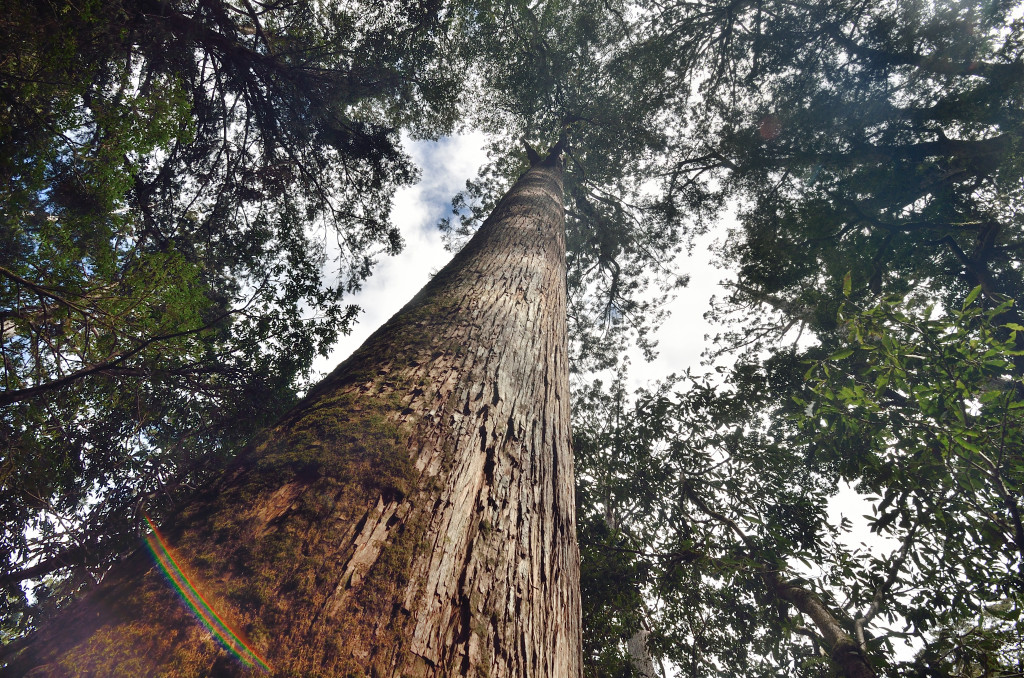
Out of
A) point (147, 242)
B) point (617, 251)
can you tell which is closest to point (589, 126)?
point (617, 251)

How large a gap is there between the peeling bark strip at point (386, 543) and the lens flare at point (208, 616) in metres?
0.01

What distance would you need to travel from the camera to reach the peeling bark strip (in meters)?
0.66

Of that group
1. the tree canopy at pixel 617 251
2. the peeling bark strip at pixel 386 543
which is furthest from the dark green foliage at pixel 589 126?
the peeling bark strip at pixel 386 543

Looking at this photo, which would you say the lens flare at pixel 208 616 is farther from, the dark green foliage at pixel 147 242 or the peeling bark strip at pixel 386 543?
the dark green foliage at pixel 147 242

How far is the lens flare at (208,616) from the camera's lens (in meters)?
0.63

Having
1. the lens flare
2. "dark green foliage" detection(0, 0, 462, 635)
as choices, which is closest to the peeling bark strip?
the lens flare

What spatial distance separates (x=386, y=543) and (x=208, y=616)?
31 cm

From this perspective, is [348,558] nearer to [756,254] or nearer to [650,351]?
[756,254]

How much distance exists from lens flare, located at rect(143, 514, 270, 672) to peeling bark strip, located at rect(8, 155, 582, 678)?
0.01 m

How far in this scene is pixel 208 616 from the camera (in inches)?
26.2

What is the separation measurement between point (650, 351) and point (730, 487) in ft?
18.0

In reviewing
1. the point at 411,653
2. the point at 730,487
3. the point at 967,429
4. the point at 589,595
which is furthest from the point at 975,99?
the point at 411,653

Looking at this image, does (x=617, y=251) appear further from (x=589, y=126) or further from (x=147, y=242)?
(x=147, y=242)

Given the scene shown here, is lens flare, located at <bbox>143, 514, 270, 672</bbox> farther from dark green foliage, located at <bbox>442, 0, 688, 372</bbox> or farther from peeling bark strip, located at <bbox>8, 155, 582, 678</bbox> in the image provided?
dark green foliage, located at <bbox>442, 0, 688, 372</bbox>
